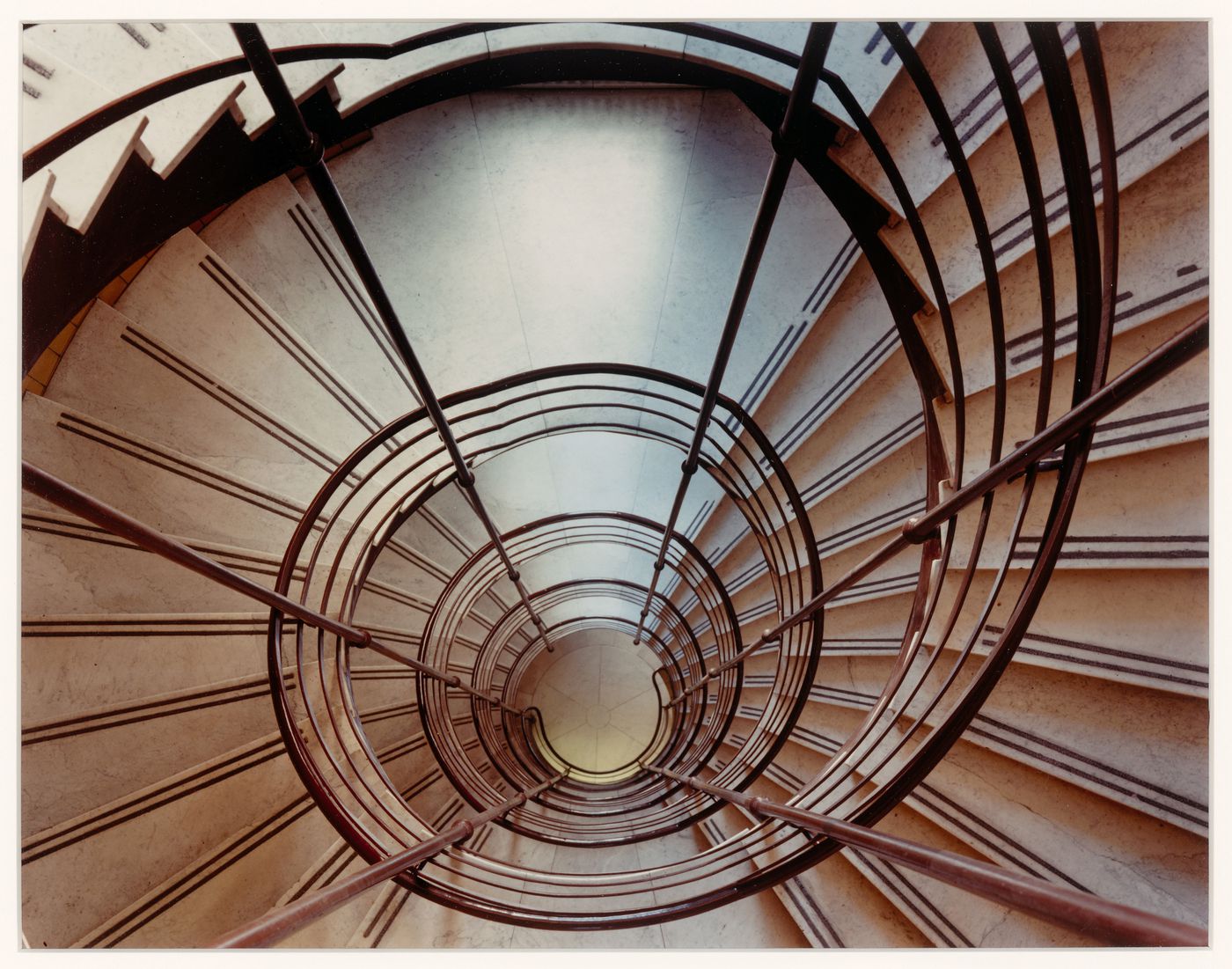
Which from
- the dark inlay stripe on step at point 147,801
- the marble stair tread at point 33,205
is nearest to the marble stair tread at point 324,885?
the dark inlay stripe on step at point 147,801

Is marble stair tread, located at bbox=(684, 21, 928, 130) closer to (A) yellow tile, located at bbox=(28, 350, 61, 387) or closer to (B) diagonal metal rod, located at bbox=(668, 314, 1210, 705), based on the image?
(B) diagonal metal rod, located at bbox=(668, 314, 1210, 705)

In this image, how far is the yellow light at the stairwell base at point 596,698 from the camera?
6238mm

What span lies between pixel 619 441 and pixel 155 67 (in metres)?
2.58

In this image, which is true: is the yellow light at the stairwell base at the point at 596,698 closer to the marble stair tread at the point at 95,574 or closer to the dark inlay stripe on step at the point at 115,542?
the dark inlay stripe on step at the point at 115,542

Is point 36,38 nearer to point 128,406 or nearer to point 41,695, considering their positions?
point 128,406

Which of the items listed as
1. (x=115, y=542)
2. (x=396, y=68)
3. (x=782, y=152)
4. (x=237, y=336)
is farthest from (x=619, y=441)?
(x=782, y=152)

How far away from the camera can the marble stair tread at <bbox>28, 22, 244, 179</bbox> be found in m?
1.29

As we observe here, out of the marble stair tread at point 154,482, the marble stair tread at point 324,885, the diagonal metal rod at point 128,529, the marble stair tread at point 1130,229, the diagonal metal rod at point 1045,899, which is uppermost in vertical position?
the marble stair tread at point 1130,229

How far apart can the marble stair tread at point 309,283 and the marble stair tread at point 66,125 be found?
2.98 ft

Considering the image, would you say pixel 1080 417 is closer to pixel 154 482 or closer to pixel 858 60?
pixel 858 60

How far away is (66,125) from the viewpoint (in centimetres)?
120

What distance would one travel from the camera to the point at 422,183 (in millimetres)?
2740

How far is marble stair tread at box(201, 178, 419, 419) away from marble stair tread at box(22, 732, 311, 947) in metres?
1.49
